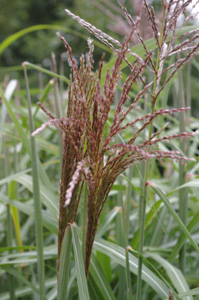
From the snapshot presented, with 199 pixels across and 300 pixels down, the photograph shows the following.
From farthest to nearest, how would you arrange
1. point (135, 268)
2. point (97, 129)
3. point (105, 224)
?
point (105, 224)
point (135, 268)
point (97, 129)

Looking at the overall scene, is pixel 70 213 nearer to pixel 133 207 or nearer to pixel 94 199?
pixel 94 199

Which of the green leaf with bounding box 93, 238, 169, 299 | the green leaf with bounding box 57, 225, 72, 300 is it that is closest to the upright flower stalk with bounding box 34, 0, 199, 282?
the green leaf with bounding box 57, 225, 72, 300

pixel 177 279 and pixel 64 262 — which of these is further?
pixel 177 279

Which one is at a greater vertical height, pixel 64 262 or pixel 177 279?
pixel 64 262

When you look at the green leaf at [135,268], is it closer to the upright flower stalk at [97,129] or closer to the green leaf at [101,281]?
the green leaf at [101,281]

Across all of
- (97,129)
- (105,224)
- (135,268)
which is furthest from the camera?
(105,224)

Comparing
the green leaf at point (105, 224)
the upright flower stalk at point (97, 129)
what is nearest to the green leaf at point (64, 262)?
the upright flower stalk at point (97, 129)

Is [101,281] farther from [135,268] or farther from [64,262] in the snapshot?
[64,262]

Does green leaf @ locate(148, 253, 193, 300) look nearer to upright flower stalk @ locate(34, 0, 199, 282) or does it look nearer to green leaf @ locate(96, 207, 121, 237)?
green leaf @ locate(96, 207, 121, 237)

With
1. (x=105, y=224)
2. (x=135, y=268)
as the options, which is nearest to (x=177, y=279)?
(x=135, y=268)

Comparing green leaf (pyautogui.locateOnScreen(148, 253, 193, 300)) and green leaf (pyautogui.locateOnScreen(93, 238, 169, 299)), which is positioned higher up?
green leaf (pyautogui.locateOnScreen(93, 238, 169, 299))

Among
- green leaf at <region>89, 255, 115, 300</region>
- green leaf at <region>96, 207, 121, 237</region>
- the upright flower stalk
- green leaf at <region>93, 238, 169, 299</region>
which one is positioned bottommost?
green leaf at <region>89, 255, 115, 300</region>
